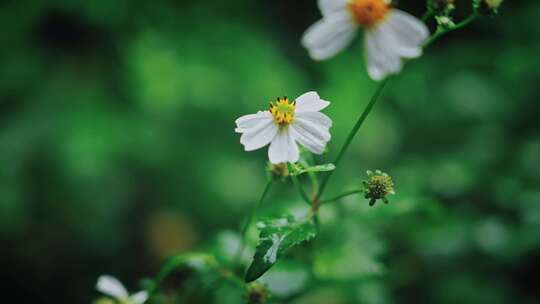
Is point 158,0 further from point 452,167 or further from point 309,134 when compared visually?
point 309,134

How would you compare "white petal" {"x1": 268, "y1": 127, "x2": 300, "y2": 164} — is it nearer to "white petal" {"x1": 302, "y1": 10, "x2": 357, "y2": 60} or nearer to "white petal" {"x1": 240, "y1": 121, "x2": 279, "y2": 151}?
"white petal" {"x1": 240, "y1": 121, "x2": 279, "y2": 151}

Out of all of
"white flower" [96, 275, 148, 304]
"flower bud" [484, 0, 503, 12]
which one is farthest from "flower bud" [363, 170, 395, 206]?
"white flower" [96, 275, 148, 304]

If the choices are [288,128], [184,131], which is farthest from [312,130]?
[184,131]

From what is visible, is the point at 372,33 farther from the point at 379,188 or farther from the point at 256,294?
the point at 256,294

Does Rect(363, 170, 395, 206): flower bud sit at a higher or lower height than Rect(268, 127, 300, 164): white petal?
lower

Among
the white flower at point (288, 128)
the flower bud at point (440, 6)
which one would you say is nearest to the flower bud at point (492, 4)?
the flower bud at point (440, 6)
